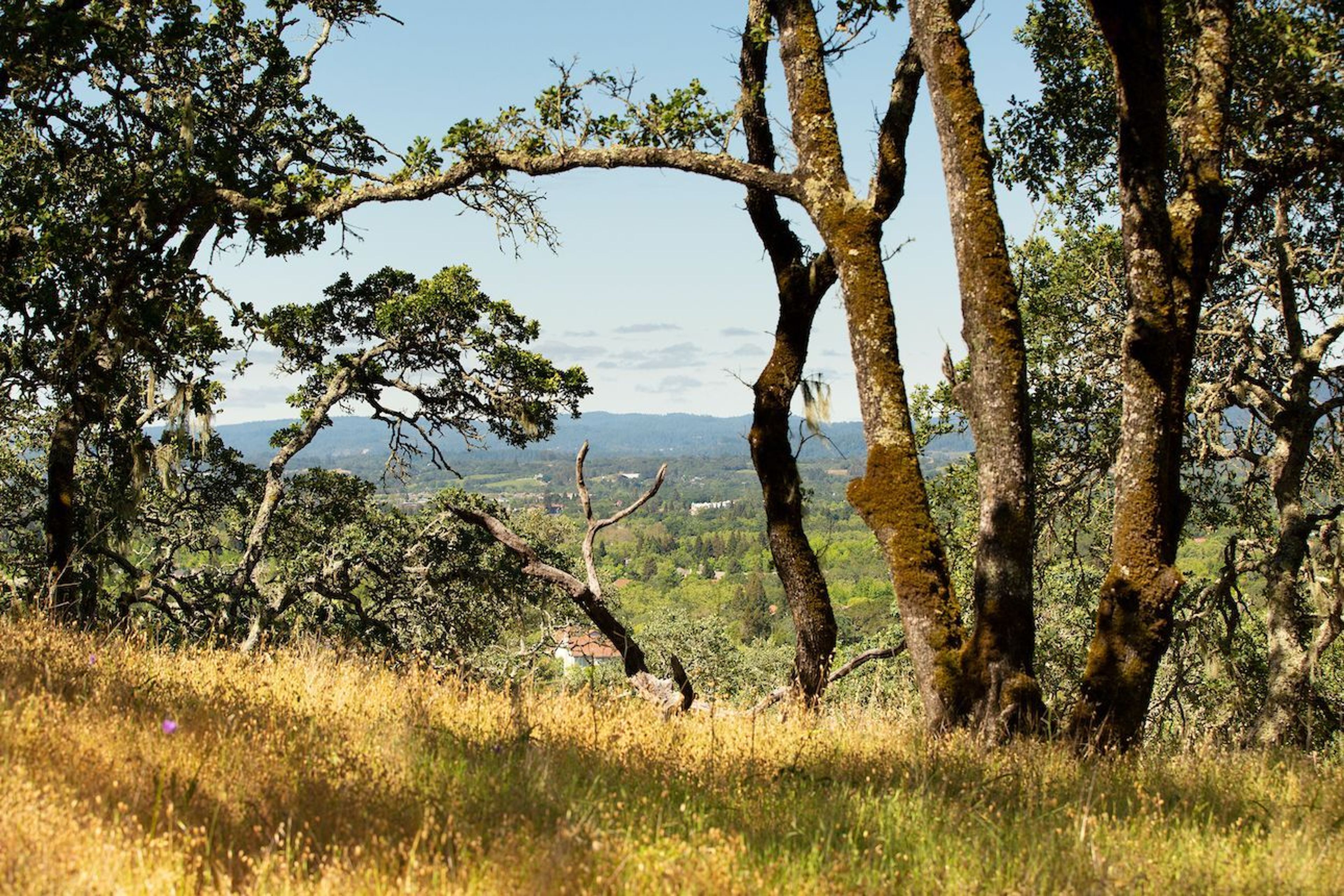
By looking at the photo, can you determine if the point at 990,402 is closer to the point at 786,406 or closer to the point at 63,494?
the point at 786,406

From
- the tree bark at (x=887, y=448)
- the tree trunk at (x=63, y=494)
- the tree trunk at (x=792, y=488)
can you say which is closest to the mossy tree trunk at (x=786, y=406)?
the tree trunk at (x=792, y=488)

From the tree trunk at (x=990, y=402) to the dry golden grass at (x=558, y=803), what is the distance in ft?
1.91

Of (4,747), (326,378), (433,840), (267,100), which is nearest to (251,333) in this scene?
(267,100)

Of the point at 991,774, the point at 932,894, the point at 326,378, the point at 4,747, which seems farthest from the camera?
the point at 326,378

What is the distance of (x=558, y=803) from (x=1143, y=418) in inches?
174

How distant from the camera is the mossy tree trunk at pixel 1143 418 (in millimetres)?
5805

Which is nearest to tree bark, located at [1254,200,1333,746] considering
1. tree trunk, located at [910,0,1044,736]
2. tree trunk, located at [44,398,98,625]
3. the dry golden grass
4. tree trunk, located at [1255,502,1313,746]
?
tree trunk, located at [1255,502,1313,746]

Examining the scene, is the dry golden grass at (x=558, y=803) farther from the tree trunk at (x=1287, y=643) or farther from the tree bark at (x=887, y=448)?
the tree trunk at (x=1287, y=643)

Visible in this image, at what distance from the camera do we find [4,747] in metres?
3.67

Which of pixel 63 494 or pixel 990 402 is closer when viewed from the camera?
pixel 990 402

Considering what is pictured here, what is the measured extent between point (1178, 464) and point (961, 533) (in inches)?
297

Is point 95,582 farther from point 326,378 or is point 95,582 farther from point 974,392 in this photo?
point 974,392

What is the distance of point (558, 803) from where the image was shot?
3600mm

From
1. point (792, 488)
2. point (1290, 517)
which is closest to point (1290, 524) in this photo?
point (1290, 517)
